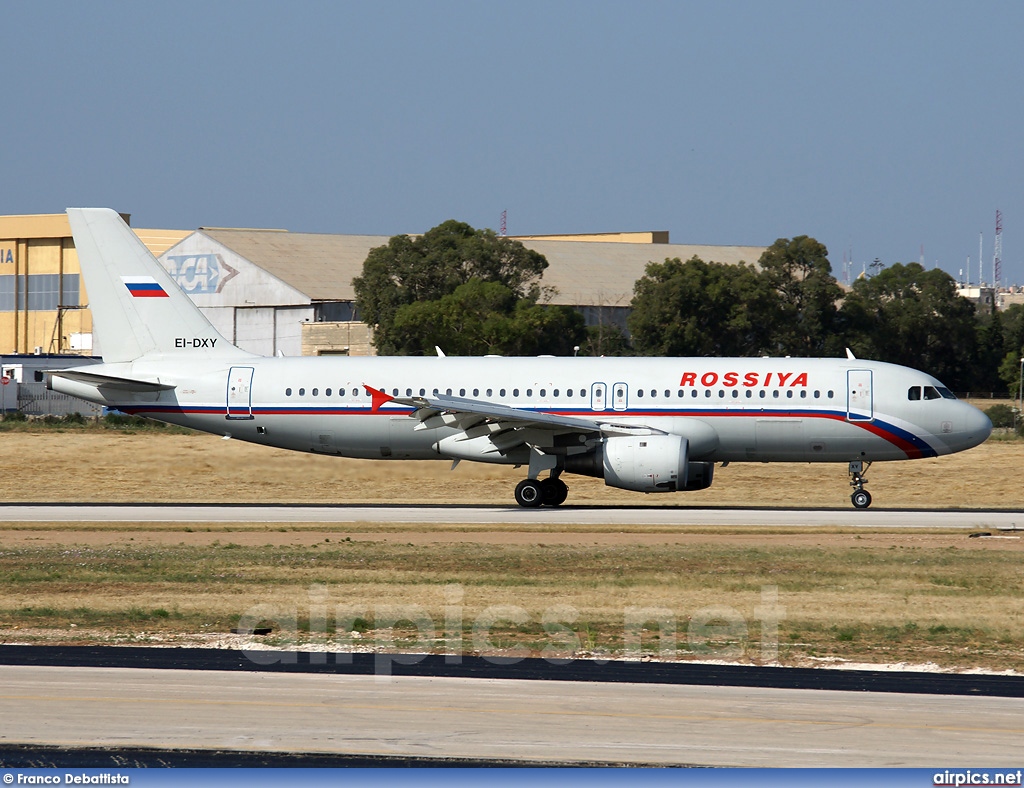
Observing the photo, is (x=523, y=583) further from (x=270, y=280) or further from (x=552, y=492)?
(x=270, y=280)

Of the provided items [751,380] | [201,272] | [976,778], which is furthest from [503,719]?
[201,272]

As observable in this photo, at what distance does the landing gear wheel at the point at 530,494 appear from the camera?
115ft

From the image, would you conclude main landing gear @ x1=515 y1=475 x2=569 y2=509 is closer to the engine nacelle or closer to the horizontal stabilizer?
the engine nacelle

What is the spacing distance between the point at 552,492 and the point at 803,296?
60.7 meters

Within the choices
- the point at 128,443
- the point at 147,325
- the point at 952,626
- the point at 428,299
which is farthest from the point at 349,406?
the point at 428,299

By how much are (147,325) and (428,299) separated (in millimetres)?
54200


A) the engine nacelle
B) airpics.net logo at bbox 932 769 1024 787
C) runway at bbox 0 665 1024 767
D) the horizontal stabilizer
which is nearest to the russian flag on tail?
the horizontal stabilizer

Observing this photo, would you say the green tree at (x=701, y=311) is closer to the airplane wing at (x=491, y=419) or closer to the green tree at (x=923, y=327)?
the green tree at (x=923, y=327)

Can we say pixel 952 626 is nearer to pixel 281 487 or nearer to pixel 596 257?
pixel 281 487

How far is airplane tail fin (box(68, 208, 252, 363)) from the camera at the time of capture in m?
37.2

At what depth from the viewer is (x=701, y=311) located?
88.0 meters

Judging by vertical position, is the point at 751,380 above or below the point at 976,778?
above

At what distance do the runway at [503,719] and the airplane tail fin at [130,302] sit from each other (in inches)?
900

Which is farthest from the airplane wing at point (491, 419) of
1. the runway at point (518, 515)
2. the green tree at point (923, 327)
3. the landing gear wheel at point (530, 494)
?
the green tree at point (923, 327)
